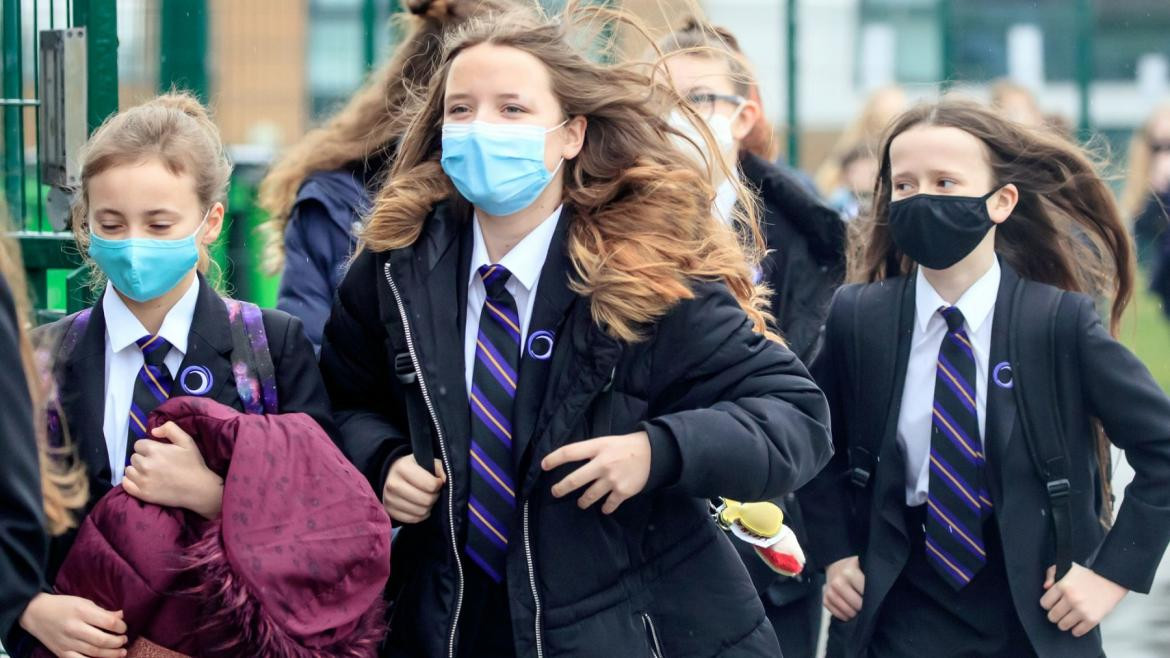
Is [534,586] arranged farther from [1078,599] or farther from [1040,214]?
[1040,214]

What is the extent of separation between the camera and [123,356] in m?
3.07

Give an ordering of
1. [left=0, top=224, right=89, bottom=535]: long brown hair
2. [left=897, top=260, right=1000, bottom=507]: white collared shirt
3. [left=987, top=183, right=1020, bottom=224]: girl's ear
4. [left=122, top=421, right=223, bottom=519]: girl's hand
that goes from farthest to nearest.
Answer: [left=987, top=183, right=1020, bottom=224]: girl's ear < [left=897, top=260, right=1000, bottom=507]: white collared shirt < [left=122, top=421, right=223, bottom=519]: girl's hand < [left=0, top=224, right=89, bottom=535]: long brown hair

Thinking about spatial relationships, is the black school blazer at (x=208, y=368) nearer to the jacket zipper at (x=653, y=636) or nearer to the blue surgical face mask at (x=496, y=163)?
the blue surgical face mask at (x=496, y=163)

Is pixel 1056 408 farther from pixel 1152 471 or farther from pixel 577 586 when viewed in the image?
pixel 577 586

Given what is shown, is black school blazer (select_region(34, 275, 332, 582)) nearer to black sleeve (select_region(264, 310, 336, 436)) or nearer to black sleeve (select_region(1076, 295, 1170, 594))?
black sleeve (select_region(264, 310, 336, 436))

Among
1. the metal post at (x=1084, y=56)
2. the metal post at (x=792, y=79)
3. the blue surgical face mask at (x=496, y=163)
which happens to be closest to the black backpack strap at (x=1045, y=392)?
the blue surgical face mask at (x=496, y=163)

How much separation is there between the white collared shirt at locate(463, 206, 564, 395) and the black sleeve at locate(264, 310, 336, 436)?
0.98ft

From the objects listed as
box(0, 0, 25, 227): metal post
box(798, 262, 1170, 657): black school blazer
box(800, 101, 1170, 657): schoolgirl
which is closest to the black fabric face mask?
box(800, 101, 1170, 657): schoolgirl

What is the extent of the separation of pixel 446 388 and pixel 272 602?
19.6 inches

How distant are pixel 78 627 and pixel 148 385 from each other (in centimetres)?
48

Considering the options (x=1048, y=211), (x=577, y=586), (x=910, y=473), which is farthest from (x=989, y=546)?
(x=577, y=586)

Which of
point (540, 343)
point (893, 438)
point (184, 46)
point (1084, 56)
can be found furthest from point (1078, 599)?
point (1084, 56)

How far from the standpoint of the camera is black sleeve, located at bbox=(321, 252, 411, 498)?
3.12m

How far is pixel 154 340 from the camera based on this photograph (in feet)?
10.1
